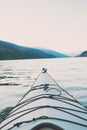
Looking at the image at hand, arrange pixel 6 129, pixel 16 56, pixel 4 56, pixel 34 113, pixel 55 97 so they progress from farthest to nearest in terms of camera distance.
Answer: pixel 16 56
pixel 4 56
pixel 55 97
pixel 34 113
pixel 6 129

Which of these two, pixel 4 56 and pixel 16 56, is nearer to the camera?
pixel 4 56

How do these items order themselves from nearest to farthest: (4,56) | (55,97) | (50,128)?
(50,128) → (55,97) → (4,56)

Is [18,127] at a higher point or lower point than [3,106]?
higher

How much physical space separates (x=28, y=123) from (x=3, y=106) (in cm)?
874

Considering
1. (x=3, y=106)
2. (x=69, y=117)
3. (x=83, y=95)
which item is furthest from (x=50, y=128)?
(x=83, y=95)

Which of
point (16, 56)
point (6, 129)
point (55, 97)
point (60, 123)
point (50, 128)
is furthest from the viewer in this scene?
point (16, 56)

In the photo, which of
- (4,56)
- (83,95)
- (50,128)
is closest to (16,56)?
(4,56)

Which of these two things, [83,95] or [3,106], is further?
[83,95]

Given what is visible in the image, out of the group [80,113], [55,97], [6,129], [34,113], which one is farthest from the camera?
[55,97]

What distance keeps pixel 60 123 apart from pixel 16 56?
18040 centimetres

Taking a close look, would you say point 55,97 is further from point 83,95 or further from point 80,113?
point 83,95

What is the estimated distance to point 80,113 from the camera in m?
6.00

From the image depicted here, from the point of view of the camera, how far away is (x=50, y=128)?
164 inches

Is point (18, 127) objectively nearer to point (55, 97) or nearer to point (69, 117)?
point (69, 117)
